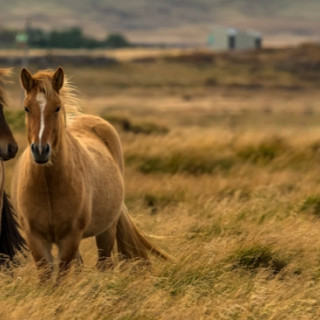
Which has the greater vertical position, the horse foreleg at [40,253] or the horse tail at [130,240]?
the horse foreleg at [40,253]

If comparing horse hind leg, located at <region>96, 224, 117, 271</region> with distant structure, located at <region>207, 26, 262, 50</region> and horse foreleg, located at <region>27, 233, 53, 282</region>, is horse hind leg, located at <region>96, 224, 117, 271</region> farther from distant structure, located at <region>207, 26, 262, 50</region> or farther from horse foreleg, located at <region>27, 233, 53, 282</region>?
distant structure, located at <region>207, 26, 262, 50</region>

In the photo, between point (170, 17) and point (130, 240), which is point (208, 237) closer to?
point (130, 240)

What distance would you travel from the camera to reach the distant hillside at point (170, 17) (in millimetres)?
156125

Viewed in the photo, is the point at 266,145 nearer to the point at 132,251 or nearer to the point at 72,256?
the point at 132,251

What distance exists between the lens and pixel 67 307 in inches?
256

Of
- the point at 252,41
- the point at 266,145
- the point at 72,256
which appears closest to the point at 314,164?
the point at 266,145

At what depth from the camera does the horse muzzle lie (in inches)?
271

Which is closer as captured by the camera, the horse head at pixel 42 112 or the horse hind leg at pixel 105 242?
the horse head at pixel 42 112

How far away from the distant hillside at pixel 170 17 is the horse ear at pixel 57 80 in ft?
462

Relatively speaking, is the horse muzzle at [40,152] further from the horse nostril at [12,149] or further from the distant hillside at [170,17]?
the distant hillside at [170,17]

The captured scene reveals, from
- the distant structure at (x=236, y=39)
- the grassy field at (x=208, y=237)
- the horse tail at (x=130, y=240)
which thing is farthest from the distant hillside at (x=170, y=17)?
the horse tail at (x=130, y=240)

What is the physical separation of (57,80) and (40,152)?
2.28 feet

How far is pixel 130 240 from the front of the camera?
8.95 metres

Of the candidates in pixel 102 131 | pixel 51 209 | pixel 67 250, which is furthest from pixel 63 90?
pixel 102 131
